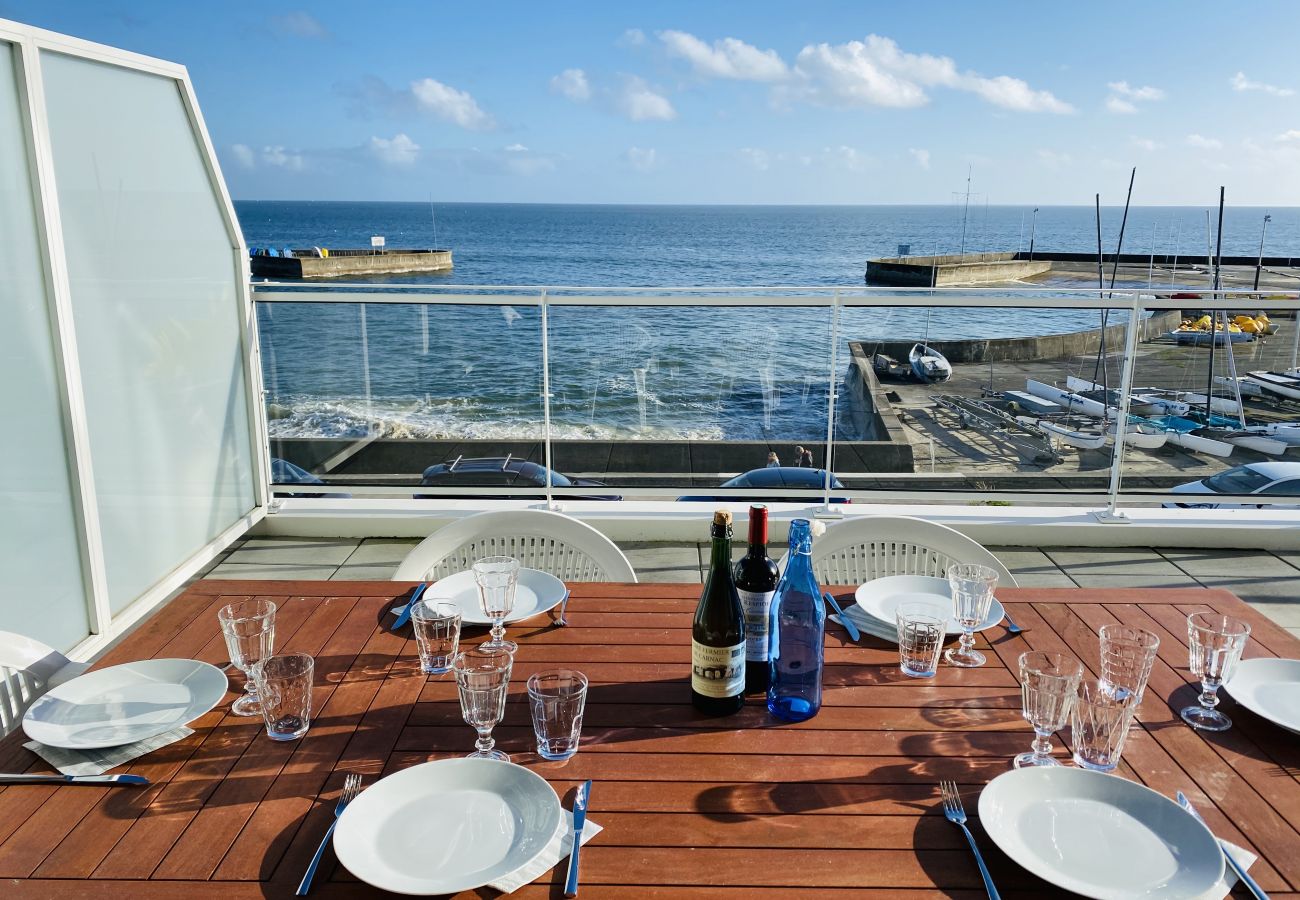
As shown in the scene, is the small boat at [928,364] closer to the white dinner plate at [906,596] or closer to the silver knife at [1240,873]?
the white dinner plate at [906,596]

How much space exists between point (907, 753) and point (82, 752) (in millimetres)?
→ 1129

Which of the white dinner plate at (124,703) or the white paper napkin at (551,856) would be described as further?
the white dinner plate at (124,703)

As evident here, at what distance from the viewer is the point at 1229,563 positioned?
12.3 feet

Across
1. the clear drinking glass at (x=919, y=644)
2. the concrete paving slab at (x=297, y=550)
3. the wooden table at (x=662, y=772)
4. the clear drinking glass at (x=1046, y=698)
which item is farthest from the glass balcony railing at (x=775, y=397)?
the clear drinking glass at (x=1046, y=698)

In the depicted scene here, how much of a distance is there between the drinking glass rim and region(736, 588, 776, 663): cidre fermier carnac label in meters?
0.66

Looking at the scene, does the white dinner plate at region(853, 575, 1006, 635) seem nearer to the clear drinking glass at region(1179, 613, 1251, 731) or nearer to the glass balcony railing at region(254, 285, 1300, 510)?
the clear drinking glass at region(1179, 613, 1251, 731)

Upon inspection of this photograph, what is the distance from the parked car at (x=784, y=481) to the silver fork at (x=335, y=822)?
314cm

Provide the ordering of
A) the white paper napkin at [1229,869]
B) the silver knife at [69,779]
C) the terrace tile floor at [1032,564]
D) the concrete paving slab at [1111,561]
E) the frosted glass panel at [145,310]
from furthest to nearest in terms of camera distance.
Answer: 1. the concrete paving slab at [1111,561]
2. the terrace tile floor at [1032,564]
3. the frosted glass panel at [145,310]
4. the silver knife at [69,779]
5. the white paper napkin at [1229,869]

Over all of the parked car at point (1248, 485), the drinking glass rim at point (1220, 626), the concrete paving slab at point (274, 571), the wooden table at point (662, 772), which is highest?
the drinking glass rim at point (1220, 626)

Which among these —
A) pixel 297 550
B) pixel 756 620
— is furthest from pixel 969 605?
pixel 297 550

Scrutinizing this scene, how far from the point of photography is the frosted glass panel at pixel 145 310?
2717 millimetres

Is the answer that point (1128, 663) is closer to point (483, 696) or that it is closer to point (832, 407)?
point (483, 696)

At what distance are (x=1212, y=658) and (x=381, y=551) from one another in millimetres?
3260

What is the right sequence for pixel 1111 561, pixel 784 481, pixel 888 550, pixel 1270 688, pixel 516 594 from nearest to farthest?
pixel 1270 688, pixel 516 594, pixel 888 550, pixel 1111 561, pixel 784 481
